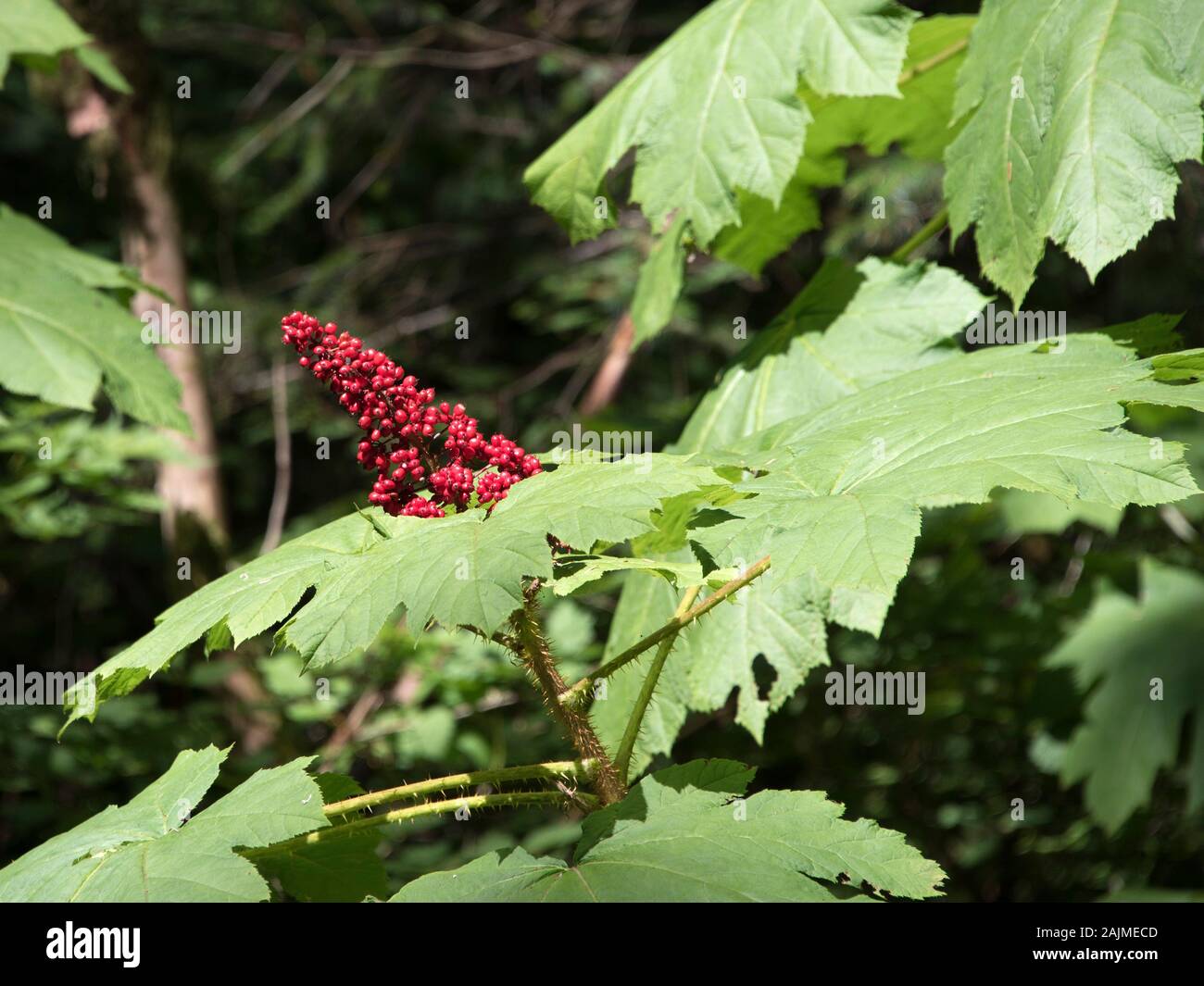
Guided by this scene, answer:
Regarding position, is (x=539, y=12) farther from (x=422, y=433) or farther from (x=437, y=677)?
(x=422, y=433)

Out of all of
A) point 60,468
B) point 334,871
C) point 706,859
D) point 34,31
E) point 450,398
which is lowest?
point 334,871

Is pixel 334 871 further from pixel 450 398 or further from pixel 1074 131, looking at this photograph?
pixel 450 398

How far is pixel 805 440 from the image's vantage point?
1604 mm

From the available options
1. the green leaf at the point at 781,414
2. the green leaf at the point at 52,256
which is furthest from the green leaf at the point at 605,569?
the green leaf at the point at 52,256

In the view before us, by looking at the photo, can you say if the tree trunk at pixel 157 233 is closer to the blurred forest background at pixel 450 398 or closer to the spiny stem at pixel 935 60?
the blurred forest background at pixel 450 398

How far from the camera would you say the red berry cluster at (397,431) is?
148 cm

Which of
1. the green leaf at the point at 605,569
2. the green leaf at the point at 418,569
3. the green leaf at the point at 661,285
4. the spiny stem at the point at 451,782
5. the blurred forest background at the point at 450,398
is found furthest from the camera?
the blurred forest background at the point at 450,398

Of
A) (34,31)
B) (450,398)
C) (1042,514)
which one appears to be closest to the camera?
(34,31)

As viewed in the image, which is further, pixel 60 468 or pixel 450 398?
pixel 450 398

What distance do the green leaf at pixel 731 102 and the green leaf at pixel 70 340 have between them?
1040mm

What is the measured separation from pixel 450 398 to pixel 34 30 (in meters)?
3.53

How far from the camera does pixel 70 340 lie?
2559mm

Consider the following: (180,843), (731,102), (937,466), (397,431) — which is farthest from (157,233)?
(937,466)

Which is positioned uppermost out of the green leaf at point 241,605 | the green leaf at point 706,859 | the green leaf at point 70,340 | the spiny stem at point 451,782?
the green leaf at point 70,340
